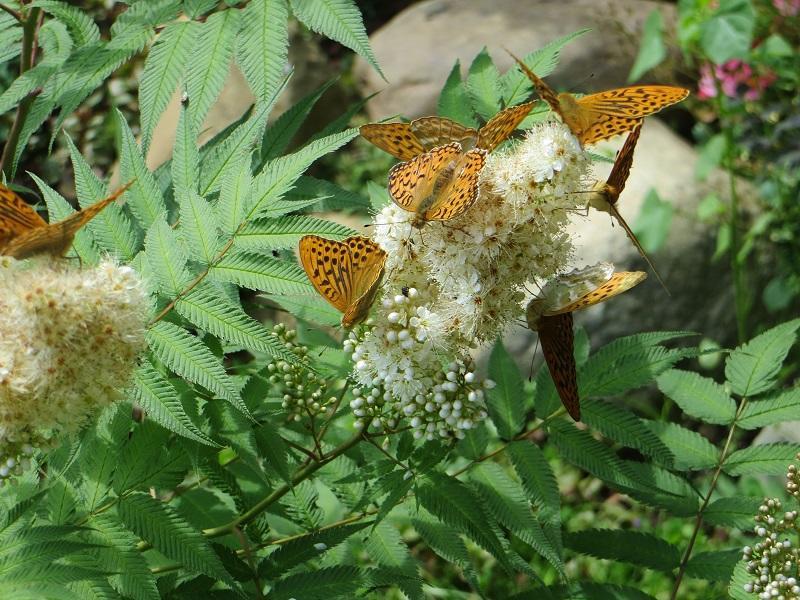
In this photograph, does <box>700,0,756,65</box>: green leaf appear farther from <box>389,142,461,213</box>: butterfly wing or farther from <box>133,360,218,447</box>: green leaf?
<box>133,360,218,447</box>: green leaf

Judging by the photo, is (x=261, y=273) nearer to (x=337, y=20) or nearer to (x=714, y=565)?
(x=337, y=20)

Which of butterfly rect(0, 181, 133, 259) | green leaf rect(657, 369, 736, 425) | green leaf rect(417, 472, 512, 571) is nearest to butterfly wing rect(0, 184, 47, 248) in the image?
butterfly rect(0, 181, 133, 259)

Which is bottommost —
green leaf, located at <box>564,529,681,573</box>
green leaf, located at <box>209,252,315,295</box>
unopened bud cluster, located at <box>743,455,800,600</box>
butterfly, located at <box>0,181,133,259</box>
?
A: green leaf, located at <box>564,529,681,573</box>

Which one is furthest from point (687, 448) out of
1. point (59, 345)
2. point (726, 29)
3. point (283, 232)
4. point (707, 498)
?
point (726, 29)

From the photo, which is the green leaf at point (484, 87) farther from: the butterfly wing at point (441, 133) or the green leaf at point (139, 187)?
the green leaf at point (139, 187)

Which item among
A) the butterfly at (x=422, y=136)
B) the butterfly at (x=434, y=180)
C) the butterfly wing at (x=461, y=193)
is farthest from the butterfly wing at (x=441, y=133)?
the butterfly wing at (x=461, y=193)
